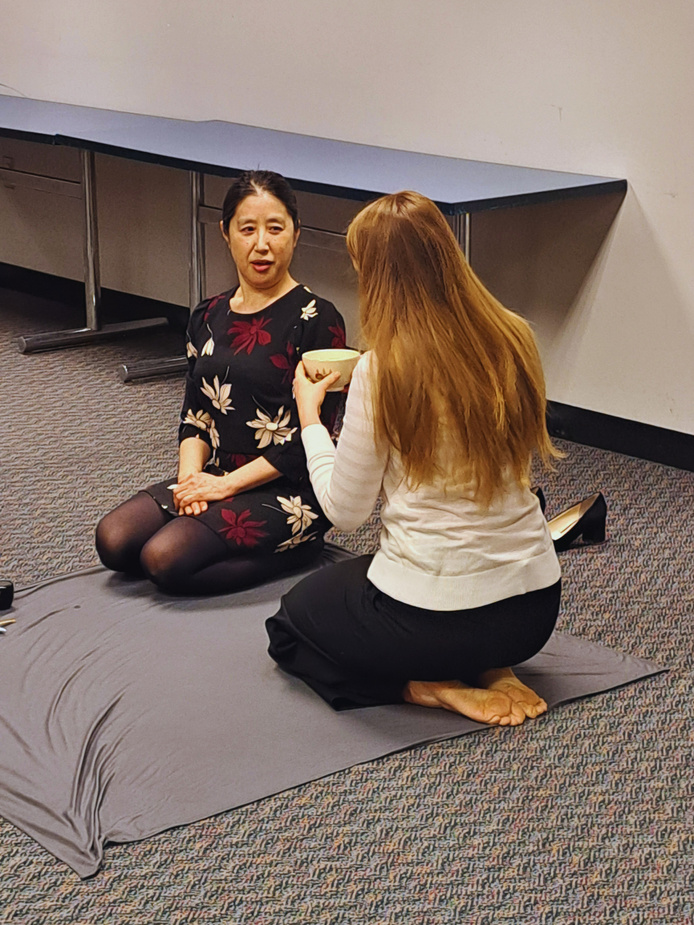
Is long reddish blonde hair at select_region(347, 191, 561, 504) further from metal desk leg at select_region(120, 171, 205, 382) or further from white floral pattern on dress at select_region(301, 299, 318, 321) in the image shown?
metal desk leg at select_region(120, 171, 205, 382)

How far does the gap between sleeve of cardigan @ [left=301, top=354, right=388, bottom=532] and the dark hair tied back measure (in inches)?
24.1

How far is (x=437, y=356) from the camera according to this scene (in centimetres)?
184

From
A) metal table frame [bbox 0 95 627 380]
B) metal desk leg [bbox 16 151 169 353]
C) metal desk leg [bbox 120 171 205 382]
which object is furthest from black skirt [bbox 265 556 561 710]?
metal desk leg [bbox 16 151 169 353]

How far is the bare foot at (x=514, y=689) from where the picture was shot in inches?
80.7

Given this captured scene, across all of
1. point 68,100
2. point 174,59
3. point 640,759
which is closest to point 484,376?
point 640,759

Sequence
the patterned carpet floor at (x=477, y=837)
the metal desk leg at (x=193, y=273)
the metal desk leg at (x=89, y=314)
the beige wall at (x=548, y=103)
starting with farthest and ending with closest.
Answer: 1. the metal desk leg at (x=89, y=314)
2. the metal desk leg at (x=193, y=273)
3. the beige wall at (x=548, y=103)
4. the patterned carpet floor at (x=477, y=837)

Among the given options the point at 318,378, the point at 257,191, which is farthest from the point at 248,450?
the point at 257,191

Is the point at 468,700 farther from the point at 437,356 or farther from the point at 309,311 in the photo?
the point at 309,311

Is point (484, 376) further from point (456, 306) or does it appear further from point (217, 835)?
point (217, 835)

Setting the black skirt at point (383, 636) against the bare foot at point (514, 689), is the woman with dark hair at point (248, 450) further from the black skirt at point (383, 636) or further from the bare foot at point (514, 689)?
the bare foot at point (514, 689)

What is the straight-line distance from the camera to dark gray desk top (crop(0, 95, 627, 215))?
301 centimetres

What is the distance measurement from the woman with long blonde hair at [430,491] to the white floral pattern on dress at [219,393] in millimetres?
396

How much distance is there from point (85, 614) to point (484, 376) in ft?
3.24

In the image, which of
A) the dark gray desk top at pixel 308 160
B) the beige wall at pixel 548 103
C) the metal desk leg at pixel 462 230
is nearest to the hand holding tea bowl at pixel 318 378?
the dark gray desk top at pixel 308 160
